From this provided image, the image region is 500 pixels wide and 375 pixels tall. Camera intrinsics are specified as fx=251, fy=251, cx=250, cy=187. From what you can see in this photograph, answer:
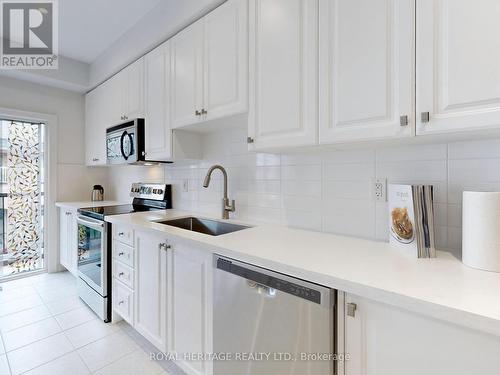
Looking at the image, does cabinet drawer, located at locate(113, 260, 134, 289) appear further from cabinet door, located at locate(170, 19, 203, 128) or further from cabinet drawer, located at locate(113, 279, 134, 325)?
cabinet door, located at locate(170, 19, 203, 128)

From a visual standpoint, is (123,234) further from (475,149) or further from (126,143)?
(475,149)

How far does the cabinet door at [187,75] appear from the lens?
1.75m

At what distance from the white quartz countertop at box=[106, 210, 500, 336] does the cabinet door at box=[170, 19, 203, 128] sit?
0.93 m

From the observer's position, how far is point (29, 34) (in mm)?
2479

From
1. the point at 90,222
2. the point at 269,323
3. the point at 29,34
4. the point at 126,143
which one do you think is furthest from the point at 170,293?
the point at 29,34

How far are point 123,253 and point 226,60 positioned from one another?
1.58m

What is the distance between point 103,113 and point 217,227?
2.12 meters

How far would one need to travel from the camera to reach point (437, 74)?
34.6 inches

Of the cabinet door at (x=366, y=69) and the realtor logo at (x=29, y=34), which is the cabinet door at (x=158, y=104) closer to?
the realtor logo at (x=29, y=34)

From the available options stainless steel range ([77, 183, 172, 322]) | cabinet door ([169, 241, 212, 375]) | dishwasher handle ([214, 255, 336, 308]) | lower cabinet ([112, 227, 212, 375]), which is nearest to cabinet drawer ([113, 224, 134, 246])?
lower cabinet ([112, 227, 212, 375])

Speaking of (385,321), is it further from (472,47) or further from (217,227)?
(217,227)

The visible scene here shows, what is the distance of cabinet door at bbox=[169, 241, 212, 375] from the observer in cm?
129

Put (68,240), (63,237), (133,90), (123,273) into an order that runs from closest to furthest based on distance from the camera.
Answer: (123,273), (133,90), (68,240), (63,237)

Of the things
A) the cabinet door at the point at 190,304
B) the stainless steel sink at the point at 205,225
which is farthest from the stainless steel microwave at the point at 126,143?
the cabinet door at the point at 190,304
